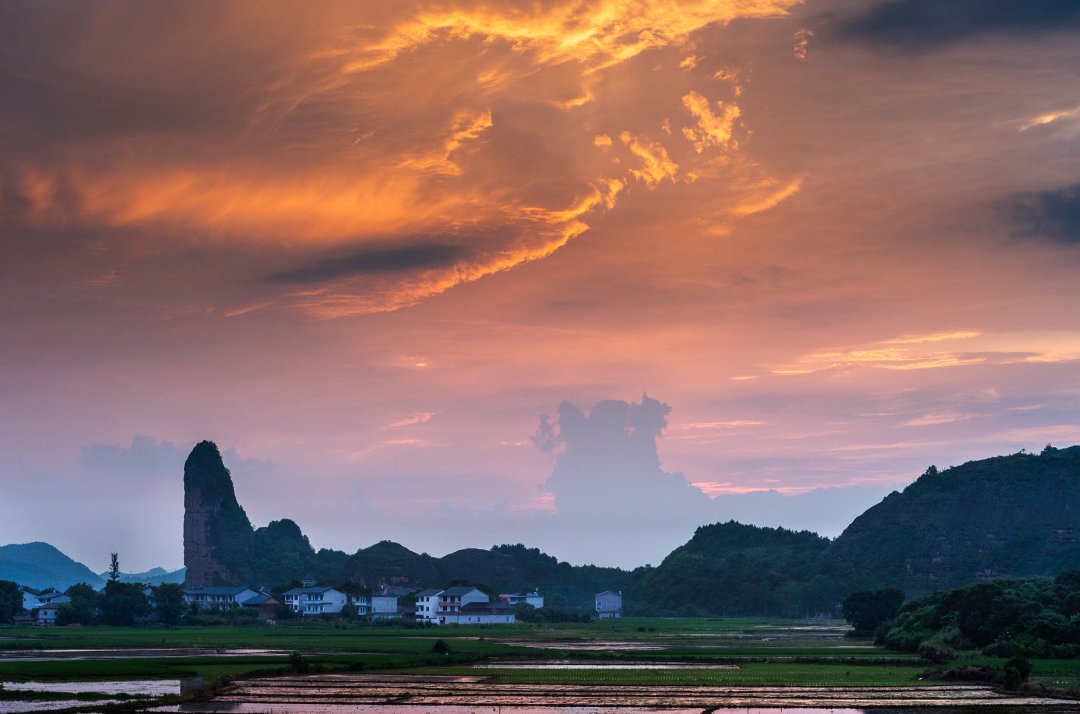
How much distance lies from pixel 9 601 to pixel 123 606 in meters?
18.7

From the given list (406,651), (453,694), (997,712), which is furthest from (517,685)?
(406,651)

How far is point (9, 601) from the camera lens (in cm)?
14512

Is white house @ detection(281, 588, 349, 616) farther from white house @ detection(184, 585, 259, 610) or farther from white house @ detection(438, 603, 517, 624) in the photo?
white house @ detection(438, 603, 517, 624)

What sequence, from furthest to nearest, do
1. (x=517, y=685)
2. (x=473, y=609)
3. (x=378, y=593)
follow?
1. (x=378, y=593)
2. (x=473, y=609)
3. (x=517, y=685)

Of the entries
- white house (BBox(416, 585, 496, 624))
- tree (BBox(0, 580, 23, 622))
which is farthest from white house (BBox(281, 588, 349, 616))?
tree (BBox(0, 580, 23, 622))

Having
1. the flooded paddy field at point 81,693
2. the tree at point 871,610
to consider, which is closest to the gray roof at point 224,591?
A: the tree at point 871,610

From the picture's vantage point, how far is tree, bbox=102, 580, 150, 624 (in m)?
137

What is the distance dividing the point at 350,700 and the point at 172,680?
13892 millimetres

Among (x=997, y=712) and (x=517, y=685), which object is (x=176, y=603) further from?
(x=997, y=712)

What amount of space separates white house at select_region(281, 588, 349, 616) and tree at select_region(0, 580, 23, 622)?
34.4 metres

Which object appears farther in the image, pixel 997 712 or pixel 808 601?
pixel 808 601

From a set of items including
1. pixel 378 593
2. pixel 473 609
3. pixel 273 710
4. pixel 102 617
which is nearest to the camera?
pixel 273 710

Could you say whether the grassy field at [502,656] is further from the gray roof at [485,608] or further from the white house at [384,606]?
Answer: the white house at [384,606]

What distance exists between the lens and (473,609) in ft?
497
